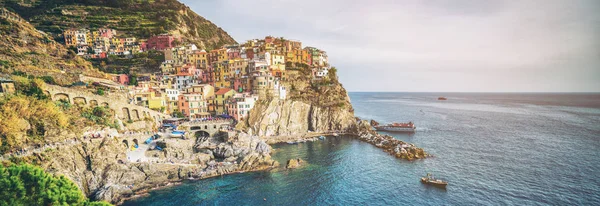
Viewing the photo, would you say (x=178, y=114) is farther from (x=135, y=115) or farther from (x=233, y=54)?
(x=233, y=54)

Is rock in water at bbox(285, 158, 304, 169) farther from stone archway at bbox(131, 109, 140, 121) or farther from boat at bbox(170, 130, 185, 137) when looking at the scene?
stone archway at bbox(131, 109, 140, 121)

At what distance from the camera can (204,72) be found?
79.3m

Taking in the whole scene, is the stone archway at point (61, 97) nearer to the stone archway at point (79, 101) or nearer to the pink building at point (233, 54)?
the stone archway at point (79, 101)

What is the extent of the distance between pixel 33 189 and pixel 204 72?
6218cm

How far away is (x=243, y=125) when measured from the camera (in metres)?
62.4

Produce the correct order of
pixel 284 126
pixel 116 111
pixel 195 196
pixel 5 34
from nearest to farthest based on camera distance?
pixel 195 196, pixel 116 111, pixel 5 34, pixel 284 126

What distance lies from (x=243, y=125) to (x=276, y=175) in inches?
931

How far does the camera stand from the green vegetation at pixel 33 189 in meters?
19.1

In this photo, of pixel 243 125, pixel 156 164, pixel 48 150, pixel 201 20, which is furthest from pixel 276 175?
pixel 201 20

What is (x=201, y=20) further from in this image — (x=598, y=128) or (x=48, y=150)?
(x=598, y=128)

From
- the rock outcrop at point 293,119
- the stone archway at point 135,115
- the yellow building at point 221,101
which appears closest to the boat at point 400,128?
the rock outcrop at point 293,119

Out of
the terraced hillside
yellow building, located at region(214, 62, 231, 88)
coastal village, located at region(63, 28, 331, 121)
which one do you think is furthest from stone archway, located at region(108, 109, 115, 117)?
yellow building, located at region(214, 62, 231, 88)

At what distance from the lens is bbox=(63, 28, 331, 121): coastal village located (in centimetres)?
6275

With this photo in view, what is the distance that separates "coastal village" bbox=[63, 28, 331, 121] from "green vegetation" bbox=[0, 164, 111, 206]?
3811cm
